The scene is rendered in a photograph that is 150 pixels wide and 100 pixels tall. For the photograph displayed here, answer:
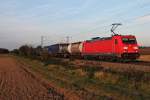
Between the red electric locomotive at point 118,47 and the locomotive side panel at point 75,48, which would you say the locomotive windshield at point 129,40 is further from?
the locomotive side panel at point 75,48

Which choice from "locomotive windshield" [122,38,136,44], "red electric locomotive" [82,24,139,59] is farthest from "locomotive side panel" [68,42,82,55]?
"locomotive windshield" [122,38,136,44]

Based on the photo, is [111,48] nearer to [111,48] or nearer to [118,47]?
[111,48]

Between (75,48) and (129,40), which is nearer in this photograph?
(129,40)

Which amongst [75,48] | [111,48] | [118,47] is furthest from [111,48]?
[75,48]

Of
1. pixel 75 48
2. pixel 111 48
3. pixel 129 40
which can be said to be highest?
pixel 129 40

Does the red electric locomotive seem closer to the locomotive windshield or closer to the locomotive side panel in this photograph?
the locomotive windshield

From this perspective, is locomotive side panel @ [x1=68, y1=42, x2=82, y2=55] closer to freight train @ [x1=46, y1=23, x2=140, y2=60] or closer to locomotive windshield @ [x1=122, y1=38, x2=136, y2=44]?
freight train @ [x1=46, y1=23, x2=140, y2=60]

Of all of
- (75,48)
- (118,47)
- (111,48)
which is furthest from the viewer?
(75,48)

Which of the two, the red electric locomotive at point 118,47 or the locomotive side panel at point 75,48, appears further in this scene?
the locomotive side panel at point 75,48

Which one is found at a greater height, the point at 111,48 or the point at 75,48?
the point at 75,48

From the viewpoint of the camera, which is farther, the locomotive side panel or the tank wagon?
the locomotive side panel

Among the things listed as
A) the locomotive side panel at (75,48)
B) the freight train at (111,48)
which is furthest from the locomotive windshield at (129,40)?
the locomotive side panel at (75,48)

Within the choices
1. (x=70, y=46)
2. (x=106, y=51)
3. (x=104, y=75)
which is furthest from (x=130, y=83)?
(x=70, y=46)

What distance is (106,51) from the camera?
4216 cm
